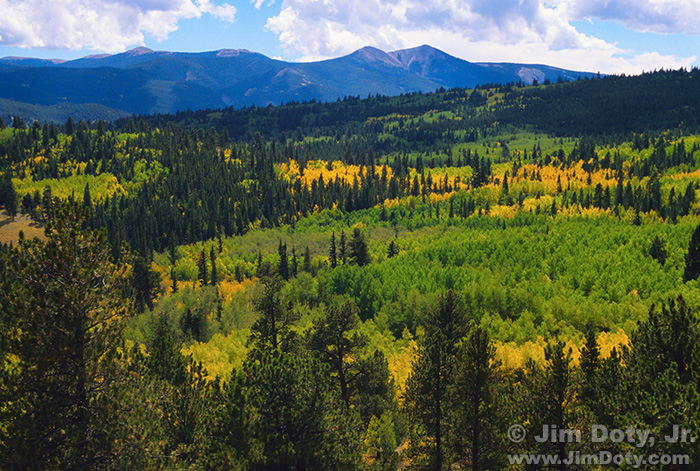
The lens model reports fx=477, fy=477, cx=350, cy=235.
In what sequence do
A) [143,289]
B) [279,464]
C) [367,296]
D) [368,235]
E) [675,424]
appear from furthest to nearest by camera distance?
[368,235], [143,289], [367,296], [279,464], [675,424]

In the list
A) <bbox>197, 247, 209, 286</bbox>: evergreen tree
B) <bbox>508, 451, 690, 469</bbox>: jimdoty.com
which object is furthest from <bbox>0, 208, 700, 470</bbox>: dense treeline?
<bbox>197, 247, 209, 286</bbox>: evergreen tree

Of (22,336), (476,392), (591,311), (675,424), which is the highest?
(22,336)

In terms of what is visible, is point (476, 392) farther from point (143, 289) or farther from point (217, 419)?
point (143, 289)

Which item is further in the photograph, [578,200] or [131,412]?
[578,200]

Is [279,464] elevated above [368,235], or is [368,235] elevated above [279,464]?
[279,464]

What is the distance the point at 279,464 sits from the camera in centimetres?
2658

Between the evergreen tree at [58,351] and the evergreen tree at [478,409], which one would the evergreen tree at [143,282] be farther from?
the evergreen tree at [58,351]

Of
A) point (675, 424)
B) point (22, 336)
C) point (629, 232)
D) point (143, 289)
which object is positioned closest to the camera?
point (22, 336)

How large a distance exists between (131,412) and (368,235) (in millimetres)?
164224

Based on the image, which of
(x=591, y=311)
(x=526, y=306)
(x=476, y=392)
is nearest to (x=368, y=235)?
(x=526, y=306)

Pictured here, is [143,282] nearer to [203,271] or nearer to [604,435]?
[203,271]

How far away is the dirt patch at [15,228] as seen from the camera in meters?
180

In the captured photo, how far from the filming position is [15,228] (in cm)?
18825

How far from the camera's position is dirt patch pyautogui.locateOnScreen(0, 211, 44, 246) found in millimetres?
180250
